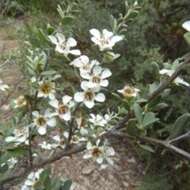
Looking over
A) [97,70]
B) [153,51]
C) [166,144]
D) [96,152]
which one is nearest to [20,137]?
[96,152]

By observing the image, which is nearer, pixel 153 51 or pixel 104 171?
pixel 153 51

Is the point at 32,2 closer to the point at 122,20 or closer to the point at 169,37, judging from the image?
the point at 169,37

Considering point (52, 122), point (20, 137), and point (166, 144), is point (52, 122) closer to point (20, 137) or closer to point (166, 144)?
point (20, 137)

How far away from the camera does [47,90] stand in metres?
1.35

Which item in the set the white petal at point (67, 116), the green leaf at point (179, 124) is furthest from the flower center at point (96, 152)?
the green leaf at point (179, 124)

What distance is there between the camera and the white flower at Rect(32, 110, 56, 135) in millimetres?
1373

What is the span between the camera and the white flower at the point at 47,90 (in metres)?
1.35

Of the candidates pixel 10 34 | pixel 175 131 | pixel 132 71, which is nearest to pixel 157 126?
pixel 132 71

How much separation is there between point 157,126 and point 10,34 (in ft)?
5.39

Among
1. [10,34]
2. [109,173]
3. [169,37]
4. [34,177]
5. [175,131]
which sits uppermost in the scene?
[175,131]

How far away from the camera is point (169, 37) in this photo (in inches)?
134

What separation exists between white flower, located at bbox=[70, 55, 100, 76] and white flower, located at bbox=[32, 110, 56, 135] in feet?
0.45

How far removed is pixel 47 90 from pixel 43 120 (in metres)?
0.08

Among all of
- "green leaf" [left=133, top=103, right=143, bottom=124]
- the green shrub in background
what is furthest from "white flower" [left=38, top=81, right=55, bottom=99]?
the green shrub in background
